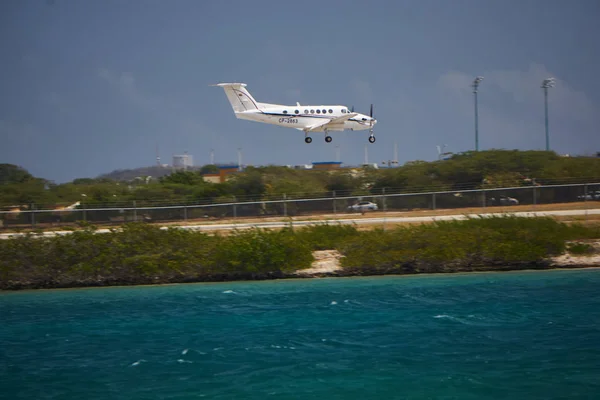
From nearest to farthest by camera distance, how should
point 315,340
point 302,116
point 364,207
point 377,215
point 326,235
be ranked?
1. point 315,340
2. point 326,235
3. point 377,215
4. point 364,207
5. point 302,116

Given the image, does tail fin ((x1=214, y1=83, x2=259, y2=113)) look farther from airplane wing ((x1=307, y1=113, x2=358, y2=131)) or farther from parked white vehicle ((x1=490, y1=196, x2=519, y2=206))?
parked white vehicle ((x1=490, y1=196, x2=519, y2=206))

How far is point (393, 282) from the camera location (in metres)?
26.8

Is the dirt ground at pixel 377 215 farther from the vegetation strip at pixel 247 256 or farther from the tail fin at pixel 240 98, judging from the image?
Result: the tail fin at pixel 240 98

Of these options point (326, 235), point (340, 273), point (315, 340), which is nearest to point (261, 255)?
point (340, 273)

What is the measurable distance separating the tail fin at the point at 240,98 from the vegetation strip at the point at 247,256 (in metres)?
20.9

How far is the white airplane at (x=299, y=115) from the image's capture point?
156 ft

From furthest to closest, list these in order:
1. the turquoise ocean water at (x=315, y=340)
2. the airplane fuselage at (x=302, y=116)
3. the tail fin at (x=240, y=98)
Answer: the tail fin at (x=240, y=98) → the airplane fuselage at (x=302, y=116) → the turquoise ocean water at (x=315, y=340)

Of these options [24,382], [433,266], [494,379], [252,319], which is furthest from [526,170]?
[24,382]

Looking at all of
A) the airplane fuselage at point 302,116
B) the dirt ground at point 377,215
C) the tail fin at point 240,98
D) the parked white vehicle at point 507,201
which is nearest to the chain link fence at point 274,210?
the parked white vehicle at point 507,201

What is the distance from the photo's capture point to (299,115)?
4772cm

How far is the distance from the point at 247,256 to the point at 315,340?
10.5 meters

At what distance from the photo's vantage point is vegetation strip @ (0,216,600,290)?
28.5 metres

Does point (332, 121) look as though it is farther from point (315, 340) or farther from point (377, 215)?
point (315, 340)

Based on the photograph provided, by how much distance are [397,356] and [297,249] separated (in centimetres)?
1252
